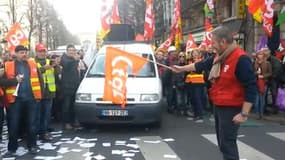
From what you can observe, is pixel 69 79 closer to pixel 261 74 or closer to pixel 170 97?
pixel 170 97

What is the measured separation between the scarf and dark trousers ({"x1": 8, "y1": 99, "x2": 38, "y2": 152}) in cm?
Result: 347

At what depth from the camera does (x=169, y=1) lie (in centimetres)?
3638

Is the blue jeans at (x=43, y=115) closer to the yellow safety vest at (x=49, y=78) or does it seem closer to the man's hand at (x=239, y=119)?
the yellow safety vest at (x=49, y=78)

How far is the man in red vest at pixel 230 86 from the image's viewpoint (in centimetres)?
539

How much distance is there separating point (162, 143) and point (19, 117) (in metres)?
2.57

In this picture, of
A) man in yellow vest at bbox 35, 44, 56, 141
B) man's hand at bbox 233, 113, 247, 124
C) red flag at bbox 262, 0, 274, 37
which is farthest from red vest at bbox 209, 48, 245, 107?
red flag at bbox 262, 0, 274, 37

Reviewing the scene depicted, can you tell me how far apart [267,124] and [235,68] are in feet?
19.9

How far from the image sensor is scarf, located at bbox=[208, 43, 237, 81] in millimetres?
5508

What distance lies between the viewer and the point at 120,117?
392 inches

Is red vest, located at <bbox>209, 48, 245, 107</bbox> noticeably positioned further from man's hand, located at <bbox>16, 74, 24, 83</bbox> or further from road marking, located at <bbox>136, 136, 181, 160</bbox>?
man's hand, located at <bbox>16, 74, 24, 83</bbox>

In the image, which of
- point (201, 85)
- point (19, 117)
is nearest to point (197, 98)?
point (201, 85)

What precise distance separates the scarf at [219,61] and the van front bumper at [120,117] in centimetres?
434

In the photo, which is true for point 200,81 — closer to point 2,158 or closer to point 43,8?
point 2,158

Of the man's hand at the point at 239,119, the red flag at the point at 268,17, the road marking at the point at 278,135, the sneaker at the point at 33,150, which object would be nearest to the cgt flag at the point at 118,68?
the sneaker at the point at 33,150
